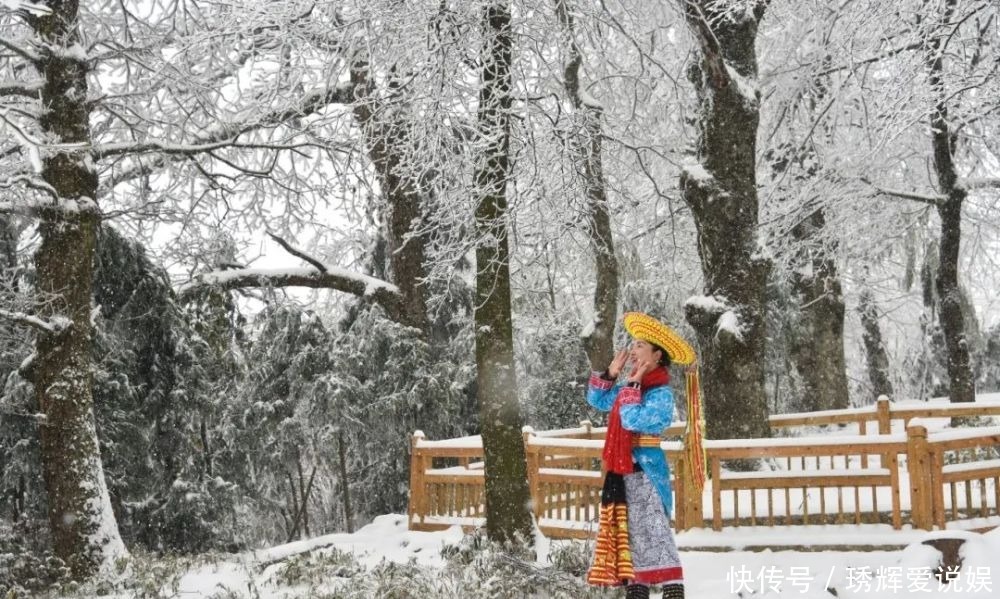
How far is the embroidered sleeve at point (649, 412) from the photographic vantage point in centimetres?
573

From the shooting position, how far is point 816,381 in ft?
57.8

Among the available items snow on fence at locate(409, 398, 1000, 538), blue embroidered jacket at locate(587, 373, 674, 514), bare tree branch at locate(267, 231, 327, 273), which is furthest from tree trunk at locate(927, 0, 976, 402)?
blue embroidered jacket at locate(587, 373, 674, 514)

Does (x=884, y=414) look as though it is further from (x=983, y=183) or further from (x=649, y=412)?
(x=649, y=412)

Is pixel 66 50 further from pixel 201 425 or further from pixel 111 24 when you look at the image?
pixel 201 425

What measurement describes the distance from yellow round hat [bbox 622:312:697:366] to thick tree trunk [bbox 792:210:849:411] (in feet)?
38.7

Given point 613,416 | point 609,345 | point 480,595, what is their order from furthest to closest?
point 609,345 < point 480,595 < point 613,416

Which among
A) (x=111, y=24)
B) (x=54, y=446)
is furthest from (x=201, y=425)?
(x=111, y=24)

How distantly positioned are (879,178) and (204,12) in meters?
11.6

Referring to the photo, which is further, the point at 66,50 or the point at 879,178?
the point at 879,178

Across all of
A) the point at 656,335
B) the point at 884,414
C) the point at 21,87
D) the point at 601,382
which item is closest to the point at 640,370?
the point at 656,335

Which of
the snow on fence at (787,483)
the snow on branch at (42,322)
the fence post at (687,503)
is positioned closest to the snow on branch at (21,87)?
the snow on branch at (42,322)

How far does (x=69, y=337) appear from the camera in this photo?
992 cm

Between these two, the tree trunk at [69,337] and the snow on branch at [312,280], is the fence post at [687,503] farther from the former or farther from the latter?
the snow on branch at [312,280]

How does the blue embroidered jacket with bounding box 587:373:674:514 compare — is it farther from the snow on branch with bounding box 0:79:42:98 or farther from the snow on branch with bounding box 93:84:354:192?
the snow on branch with bounding box 0:79:42:98
